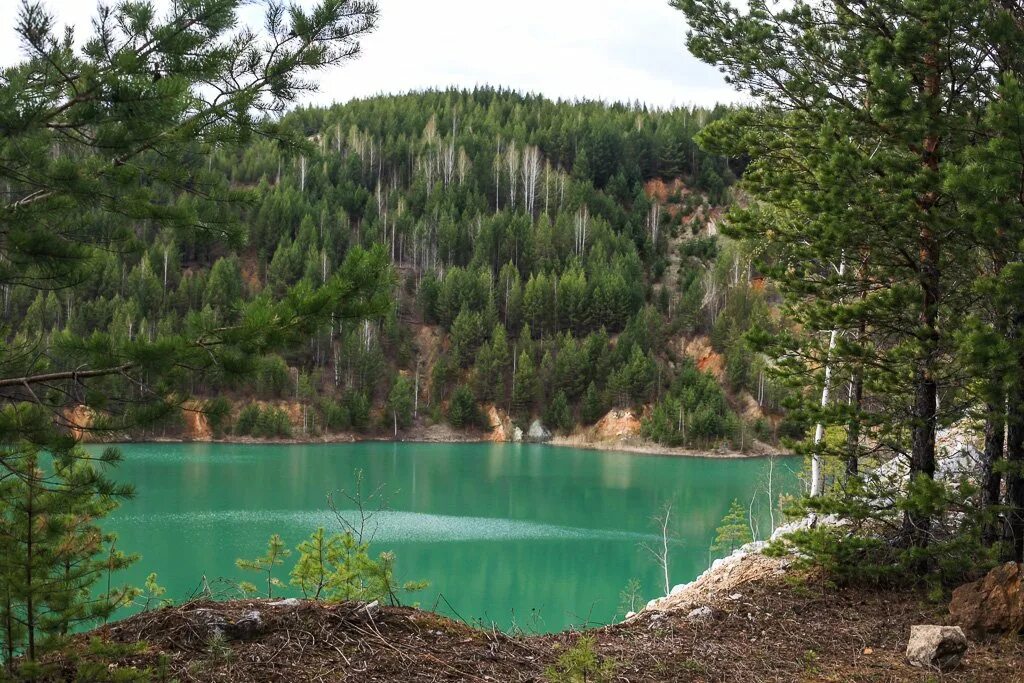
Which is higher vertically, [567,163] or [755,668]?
[567,163]

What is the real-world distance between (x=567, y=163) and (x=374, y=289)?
106076 millimetres

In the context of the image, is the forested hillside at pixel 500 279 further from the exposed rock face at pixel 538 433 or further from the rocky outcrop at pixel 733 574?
the rocky outcrop at pixel 733 574

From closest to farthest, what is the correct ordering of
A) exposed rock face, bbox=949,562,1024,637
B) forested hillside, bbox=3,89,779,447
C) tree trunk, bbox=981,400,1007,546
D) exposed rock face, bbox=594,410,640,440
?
exposed rock face, bbox=949,562,1024,637 < tree trunk, bbox=981,400,1007,546 < exposed rock face, bbox=594,410,640,440 < forested hillside, bbox=3,89,779,447

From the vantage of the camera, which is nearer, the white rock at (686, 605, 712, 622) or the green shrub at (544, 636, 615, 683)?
the green shrub at (544, 636, 615, 683)

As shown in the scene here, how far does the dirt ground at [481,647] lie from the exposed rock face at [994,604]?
0.18m

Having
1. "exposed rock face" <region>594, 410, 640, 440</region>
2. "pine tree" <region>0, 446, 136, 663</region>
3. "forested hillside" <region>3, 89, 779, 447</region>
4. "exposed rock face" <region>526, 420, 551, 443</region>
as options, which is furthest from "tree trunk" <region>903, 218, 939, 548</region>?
"exposed rock face" <region>526, 420, 551, 443</region>

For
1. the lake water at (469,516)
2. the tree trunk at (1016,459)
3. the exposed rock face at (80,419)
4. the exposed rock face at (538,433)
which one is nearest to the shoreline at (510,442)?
the exposed rock face at (538,433)

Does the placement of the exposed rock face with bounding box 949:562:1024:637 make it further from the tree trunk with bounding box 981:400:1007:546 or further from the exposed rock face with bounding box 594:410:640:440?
the exposed rock face with bounding box 594:410:640:440

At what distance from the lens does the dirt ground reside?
14.5 feet

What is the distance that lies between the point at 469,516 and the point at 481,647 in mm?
29133

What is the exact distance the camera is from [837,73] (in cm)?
847

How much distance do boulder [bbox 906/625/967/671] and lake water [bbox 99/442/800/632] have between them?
4258 millimetres

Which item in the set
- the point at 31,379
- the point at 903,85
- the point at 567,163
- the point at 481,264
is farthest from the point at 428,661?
the point at 567,163

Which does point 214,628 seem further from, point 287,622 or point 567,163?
point 567,163
